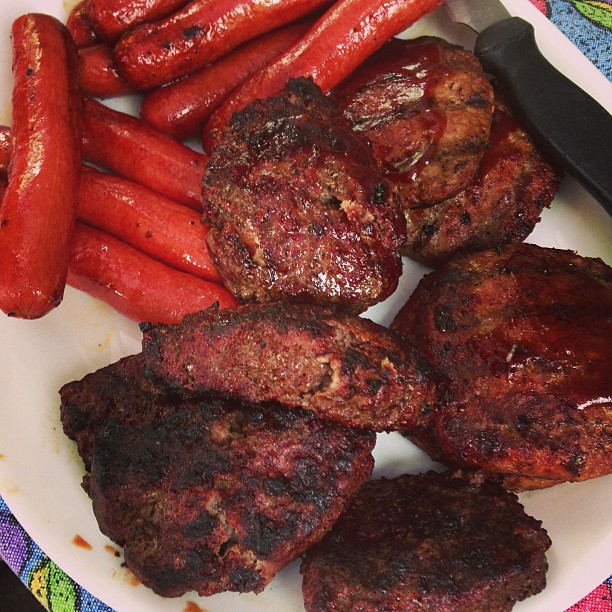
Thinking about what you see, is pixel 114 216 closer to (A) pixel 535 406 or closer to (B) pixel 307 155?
(B) pixel 307 155

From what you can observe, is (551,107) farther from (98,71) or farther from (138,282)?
(98,71)

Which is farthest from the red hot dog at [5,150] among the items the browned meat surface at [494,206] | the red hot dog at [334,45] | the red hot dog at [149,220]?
the browned meat surface at [494,206]

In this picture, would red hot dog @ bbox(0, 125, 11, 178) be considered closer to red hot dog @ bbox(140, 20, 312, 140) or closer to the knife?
red hot dog @ bbox(140, 20, 312, 140)

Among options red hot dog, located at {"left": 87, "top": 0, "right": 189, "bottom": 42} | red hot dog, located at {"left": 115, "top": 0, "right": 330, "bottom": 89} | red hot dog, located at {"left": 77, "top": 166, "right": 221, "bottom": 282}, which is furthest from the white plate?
red hot dog, located at {"left": 115, "top": 0, "right": 330, "bottom": 89}

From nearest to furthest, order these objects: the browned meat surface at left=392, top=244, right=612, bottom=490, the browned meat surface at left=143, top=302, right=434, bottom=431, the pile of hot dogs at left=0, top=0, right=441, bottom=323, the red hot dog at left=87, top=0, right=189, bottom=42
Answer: the browned meat surface at left=143, top=302, right=434, bottom=431
the browned meat surface at left=392, top=244, right=612, bottom=490
the pile of hot dogs at left=0, top=0, right=441, bottom=323
the red hot dog at left=87, top=0, right=189, bottom=42

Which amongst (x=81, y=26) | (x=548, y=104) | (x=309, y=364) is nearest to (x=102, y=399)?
(x=309, y=364)

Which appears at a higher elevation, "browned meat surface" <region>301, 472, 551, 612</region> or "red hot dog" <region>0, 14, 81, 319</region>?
"red hot dog" <region>0, 14, 81, 319</region>

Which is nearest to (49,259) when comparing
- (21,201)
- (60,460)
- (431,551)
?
(21,201)
